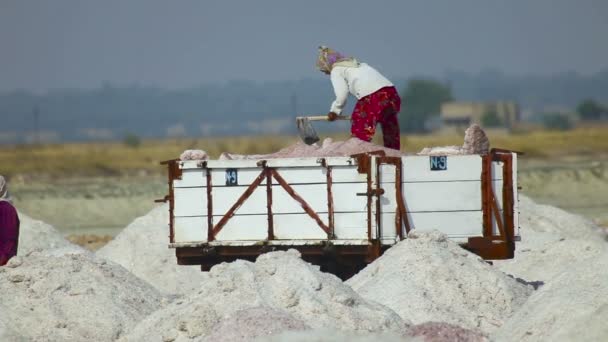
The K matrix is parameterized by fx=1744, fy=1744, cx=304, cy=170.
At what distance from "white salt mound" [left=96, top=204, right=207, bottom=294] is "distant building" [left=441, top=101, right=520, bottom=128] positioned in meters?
94.8

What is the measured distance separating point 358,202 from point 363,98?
1.72 meters

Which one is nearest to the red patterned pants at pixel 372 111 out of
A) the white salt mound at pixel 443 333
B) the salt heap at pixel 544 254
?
the salt heap at pixel 544 254

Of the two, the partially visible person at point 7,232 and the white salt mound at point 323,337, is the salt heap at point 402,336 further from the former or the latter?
the partially visible person at point 7,232

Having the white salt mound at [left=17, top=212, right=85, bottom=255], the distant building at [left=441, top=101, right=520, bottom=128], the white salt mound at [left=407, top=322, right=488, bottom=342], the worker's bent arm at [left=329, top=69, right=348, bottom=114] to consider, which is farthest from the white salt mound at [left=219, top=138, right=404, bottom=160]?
the distant building at [left=441, top=101, right=520, bottom=128]

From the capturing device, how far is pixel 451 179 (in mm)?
15234

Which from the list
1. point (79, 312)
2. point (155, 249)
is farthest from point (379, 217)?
point (155, 249)

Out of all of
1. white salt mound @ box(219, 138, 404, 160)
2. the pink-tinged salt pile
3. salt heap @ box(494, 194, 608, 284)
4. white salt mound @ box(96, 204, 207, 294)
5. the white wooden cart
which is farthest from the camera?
white salt mound @ box(96, 204, 207, 294)

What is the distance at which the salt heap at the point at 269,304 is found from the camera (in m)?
12.5

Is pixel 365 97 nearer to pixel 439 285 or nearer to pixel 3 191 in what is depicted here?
pixel 439 285

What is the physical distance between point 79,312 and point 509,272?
5066mm

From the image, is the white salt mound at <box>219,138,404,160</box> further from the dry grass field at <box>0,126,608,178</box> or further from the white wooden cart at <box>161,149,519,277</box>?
the dry grass field at <box>0,126,608,178</box>

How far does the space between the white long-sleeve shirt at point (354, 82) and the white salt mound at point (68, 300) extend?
9.65 ft

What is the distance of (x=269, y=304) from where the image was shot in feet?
41.7

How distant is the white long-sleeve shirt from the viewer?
16.6 metres
